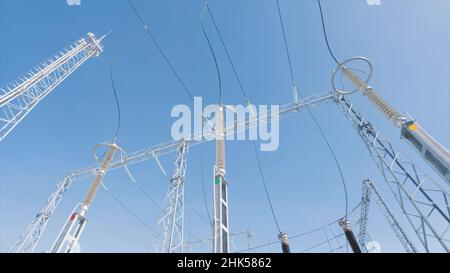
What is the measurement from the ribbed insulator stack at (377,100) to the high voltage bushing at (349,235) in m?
4.46

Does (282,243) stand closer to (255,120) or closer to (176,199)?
(176,199)

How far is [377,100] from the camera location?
276 inches

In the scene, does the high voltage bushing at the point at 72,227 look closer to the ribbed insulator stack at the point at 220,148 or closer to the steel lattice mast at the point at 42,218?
the ribbed insulator stack at the point at 220,148

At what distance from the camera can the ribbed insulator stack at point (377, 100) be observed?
247 inches

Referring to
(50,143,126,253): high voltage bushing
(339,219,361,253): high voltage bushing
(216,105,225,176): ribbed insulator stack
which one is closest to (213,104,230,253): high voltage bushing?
(216,105,225,176): ribbed insulator stack

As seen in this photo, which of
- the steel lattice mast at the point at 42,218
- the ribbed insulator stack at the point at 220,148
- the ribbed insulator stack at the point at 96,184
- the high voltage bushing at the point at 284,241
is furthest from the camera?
the steel lattice mast at the point at 42,218

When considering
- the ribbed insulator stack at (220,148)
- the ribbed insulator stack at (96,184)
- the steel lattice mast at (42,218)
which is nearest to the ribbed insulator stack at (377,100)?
the ribbed insulator stack at (220,148)

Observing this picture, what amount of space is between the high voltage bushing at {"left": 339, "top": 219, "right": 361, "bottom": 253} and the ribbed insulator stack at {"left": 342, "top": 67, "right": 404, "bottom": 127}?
4.46 metres
